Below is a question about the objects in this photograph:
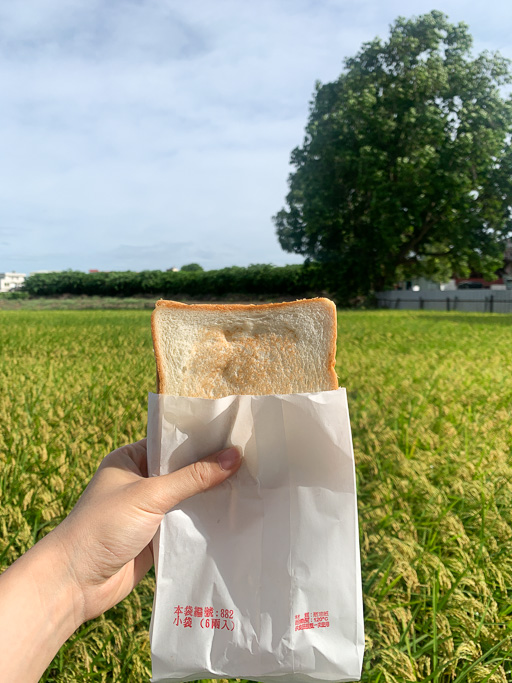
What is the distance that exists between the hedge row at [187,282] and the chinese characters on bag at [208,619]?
31910 mm

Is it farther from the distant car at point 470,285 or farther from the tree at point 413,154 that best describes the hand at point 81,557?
the distant car at point 470,285

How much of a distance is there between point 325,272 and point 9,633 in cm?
3083

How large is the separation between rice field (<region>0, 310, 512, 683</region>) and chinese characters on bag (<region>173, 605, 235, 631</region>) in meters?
0.39

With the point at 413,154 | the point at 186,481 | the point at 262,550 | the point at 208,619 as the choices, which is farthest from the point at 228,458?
the point at 413,154

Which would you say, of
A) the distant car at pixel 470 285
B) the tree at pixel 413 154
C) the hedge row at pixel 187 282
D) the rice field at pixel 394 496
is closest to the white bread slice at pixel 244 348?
the rice field at pixel 394 496

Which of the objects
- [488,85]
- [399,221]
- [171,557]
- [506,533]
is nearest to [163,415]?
[171,557]

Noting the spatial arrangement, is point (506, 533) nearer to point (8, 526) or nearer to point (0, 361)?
point (8, 526)

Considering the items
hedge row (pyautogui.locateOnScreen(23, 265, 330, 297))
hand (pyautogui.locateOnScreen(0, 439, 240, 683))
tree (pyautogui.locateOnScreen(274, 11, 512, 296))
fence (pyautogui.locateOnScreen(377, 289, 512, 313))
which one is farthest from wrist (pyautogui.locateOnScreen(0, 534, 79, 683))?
hedge row (pyautogui.locateOnScreen(23, 265, 330, 297))

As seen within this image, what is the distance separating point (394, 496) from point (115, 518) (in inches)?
78.1

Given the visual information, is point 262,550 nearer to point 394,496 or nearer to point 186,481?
point 186,481

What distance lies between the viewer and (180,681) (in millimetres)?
1557

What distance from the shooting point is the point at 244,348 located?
6.36ft

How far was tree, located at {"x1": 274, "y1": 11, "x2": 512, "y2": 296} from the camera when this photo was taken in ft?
86.3

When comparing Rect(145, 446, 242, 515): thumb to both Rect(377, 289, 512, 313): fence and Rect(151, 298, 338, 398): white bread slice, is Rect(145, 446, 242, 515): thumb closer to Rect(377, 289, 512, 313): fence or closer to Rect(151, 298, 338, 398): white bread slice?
Rect(151, 298, 338, 398): white bread slice
